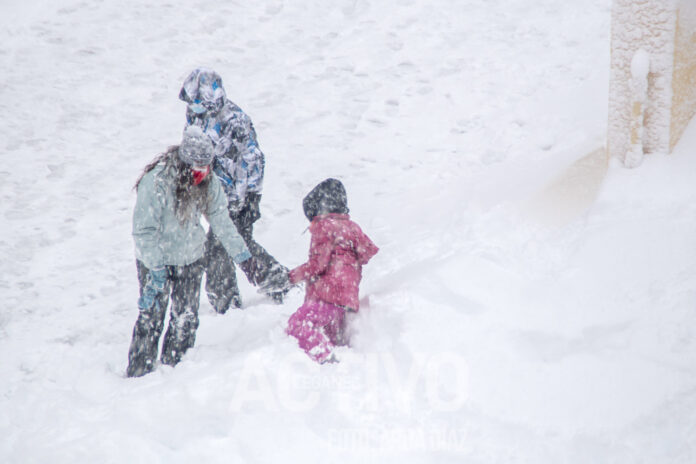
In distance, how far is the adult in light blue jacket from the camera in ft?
11.8

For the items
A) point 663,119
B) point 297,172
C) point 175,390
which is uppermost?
point 663,119

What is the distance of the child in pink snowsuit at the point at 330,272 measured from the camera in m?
3.85

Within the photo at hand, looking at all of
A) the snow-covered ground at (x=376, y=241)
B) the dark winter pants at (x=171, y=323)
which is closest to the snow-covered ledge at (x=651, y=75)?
the snow-covered ground at (x=376, y=241)

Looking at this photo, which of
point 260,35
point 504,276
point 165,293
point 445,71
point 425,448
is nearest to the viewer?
point 425,448

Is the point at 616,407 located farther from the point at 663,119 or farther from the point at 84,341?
the point at 84,341

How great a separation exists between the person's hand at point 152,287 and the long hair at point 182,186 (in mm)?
314

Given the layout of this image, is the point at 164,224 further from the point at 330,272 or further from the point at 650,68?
the point at 650,68

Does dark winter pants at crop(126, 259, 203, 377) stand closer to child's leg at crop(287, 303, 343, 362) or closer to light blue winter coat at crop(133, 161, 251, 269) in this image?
light blue winter coat at crop(133, 161, 251, 269)

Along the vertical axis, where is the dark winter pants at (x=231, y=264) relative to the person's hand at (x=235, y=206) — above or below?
below

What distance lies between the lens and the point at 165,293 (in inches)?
152

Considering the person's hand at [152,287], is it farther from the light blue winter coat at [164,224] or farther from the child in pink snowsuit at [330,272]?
the child in pink snowsuit at [330,272]

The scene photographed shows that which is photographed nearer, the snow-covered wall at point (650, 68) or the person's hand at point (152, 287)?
the person's hand at point (152, 287)

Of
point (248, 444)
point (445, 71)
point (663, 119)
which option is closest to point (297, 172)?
point (445, 71)

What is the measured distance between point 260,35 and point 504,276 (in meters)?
5.66
